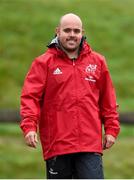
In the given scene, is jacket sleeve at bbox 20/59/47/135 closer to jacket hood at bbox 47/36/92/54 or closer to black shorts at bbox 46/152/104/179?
jacket hood at bbox 47/36/92/54

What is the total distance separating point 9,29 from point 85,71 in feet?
52.4

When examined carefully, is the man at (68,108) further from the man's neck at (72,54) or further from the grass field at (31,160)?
the grass field at (31,160)

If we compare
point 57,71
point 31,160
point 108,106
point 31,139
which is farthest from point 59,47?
point 31,160

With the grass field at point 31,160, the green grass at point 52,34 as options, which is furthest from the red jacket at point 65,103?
the green grass at point 52,34

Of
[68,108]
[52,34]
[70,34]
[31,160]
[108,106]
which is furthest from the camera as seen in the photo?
[52,34]

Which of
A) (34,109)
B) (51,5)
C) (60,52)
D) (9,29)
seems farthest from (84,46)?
(51,5)

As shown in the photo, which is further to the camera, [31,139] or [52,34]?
[52,34]

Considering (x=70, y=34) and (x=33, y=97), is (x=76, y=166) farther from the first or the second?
(x=70, y=34)

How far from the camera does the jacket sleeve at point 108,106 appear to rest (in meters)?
6.73

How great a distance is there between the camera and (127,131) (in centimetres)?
1352

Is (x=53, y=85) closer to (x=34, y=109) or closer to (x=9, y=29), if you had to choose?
(x=34, y=109)

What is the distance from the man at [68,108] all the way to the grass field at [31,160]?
4.24 metres

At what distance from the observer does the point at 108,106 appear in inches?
266

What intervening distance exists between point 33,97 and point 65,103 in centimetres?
27
